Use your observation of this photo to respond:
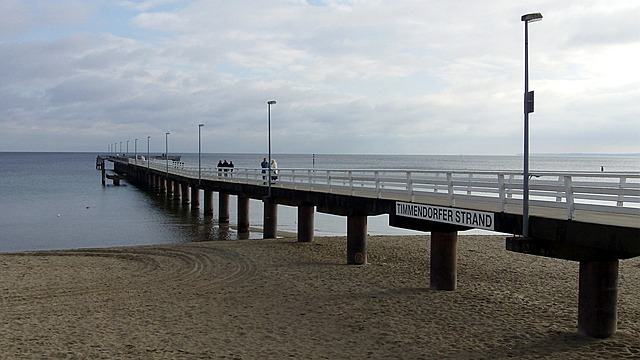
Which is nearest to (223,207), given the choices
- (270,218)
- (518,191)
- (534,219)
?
(270,218)

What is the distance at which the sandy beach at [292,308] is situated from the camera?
10.1 metres

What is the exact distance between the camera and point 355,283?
603 inches

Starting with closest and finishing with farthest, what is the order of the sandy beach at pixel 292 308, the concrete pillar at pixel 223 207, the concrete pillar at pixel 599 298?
1. the sandy beach at pixel 292 308
2. the concrete pillar at pixel 599 298
3. the concrete pillar at pixel 223 207

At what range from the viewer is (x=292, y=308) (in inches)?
504

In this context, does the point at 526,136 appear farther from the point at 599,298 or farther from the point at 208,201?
the point at 208,201

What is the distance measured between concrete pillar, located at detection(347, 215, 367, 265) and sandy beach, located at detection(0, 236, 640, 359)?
1.33 feet

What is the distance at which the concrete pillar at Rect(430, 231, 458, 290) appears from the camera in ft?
47.5

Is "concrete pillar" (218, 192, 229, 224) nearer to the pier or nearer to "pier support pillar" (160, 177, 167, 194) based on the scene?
the pier

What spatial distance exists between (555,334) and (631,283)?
5943mm

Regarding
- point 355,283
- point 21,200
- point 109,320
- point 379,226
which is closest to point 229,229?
point 379,226

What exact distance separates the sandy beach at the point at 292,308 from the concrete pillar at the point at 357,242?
407 mm

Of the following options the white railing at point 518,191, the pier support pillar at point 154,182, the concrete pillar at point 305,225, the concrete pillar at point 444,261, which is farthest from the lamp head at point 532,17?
the pier support pillar at point 154,182

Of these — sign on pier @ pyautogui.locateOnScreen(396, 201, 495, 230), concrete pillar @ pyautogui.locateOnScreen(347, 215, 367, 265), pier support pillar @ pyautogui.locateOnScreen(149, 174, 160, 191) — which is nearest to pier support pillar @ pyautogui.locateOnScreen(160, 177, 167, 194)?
pier support pillar @ pyautogui.locateOnScreen(149, 174, 160, 191)

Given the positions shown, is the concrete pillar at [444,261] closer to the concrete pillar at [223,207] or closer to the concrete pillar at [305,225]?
the concrete pillar at [305,225]
